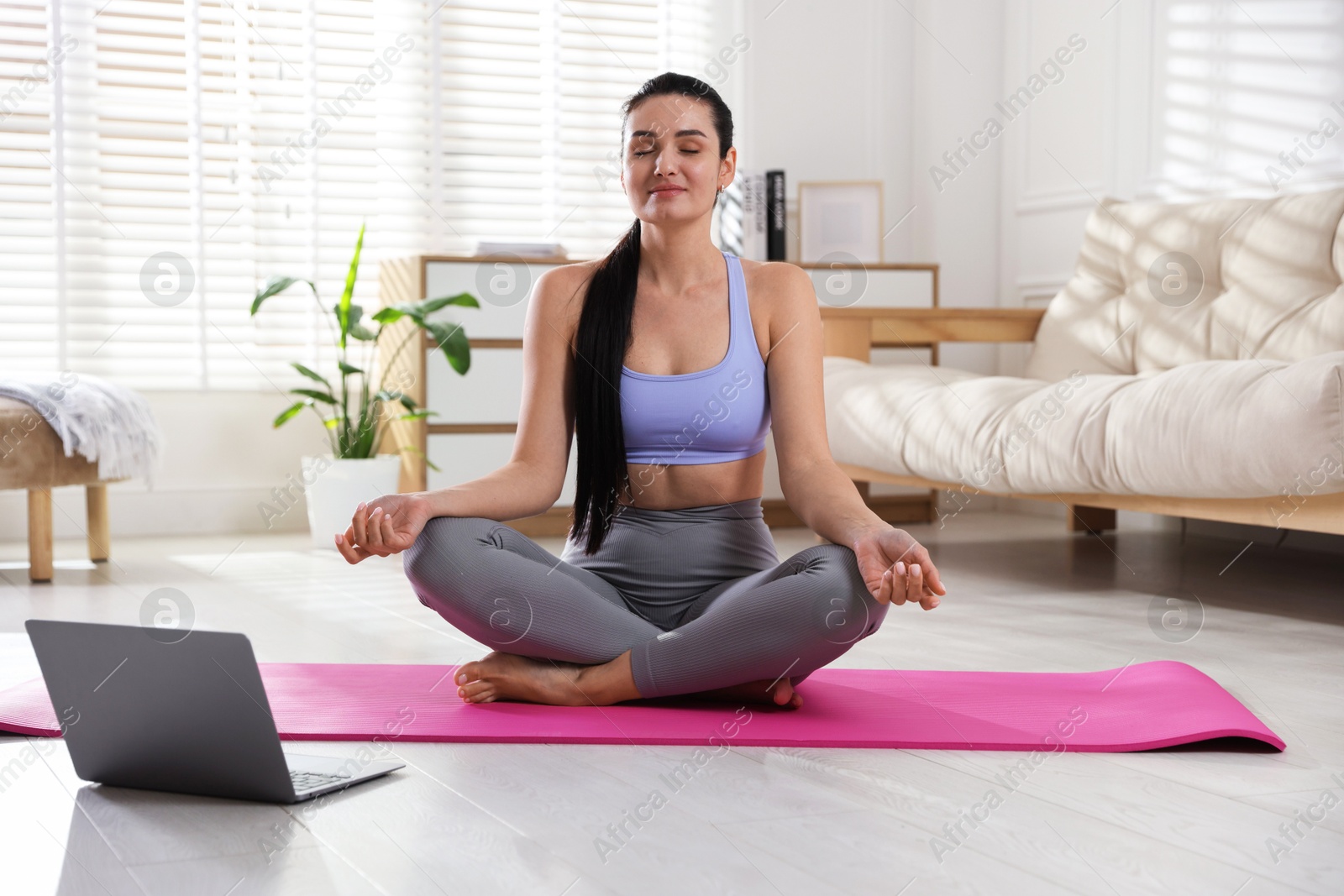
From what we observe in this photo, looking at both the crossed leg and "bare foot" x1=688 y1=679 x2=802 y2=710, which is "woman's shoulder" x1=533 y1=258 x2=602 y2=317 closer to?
the crossed leg

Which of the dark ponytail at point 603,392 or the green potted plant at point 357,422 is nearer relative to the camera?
the dark ponytail at point 603,392

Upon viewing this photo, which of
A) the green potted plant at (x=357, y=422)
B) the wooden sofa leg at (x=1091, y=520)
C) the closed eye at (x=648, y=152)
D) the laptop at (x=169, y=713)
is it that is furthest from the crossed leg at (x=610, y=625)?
the wooden sofa leg at (x=1091, y=520)

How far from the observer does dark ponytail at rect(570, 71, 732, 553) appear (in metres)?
1.69

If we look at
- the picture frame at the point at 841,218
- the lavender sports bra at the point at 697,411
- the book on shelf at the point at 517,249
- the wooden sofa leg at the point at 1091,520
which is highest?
the picture frame at the point at 841,218

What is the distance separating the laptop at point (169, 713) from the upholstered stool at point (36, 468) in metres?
1.59

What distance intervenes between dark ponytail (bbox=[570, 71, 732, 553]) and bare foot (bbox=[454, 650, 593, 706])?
19cm

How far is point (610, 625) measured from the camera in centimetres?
155

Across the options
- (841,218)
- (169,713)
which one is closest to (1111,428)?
(169,713)

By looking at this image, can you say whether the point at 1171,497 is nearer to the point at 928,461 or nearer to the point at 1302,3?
the point at 928,461

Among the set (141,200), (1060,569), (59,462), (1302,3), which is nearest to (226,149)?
(141,200)

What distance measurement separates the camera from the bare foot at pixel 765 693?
1.56m

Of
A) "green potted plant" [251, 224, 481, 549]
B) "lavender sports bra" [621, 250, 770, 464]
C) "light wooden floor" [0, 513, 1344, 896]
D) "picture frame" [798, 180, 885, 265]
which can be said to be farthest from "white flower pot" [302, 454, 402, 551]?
"lavender sports bra" [621, 250, 770, 464]

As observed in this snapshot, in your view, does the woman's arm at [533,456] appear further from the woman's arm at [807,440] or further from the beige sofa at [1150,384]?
the beige sofa at [1150,384]

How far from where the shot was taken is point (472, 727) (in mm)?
1484
